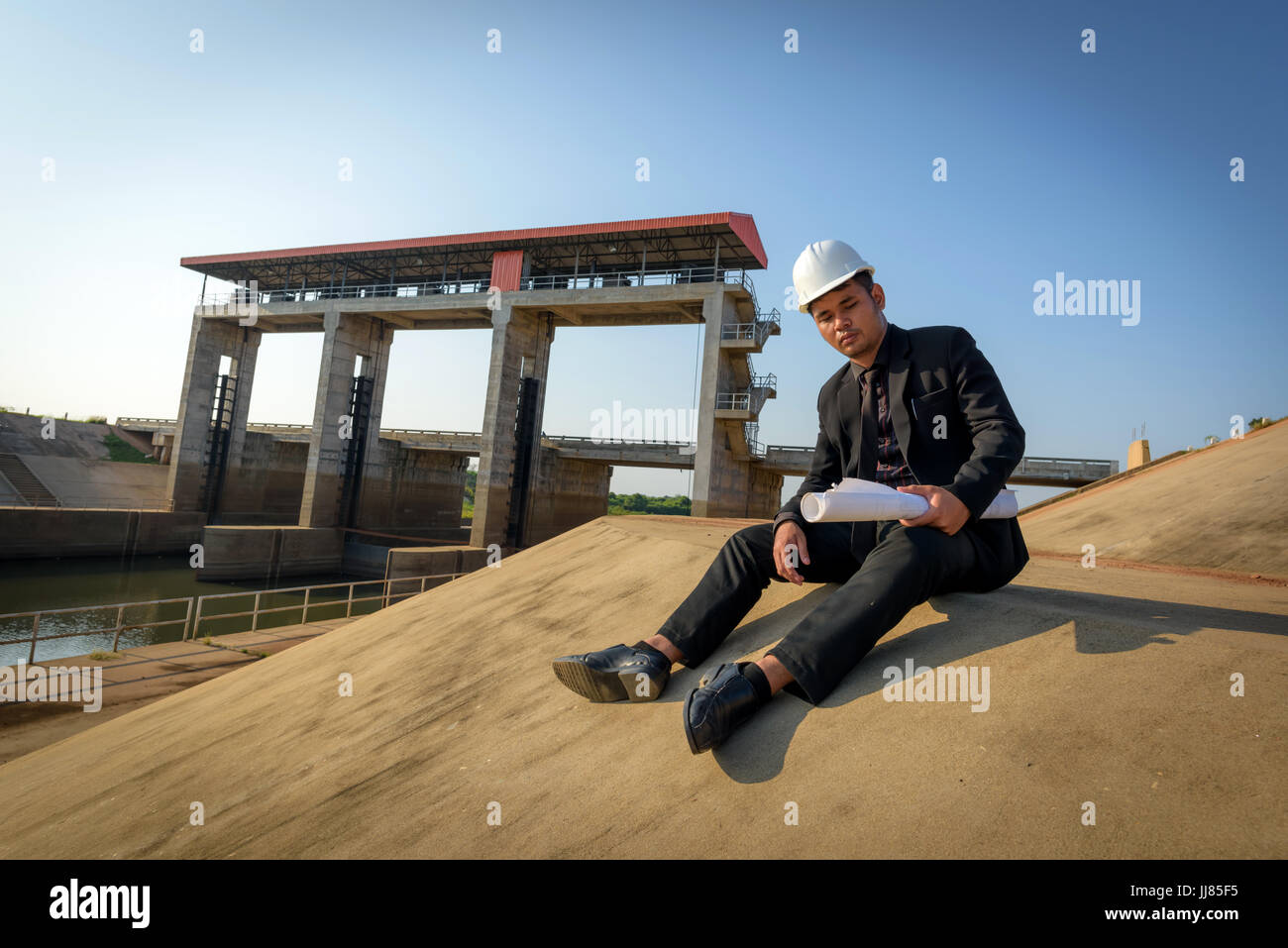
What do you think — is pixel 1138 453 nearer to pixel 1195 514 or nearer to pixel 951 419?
pixel 1195 514

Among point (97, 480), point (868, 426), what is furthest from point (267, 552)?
point (868, 426)

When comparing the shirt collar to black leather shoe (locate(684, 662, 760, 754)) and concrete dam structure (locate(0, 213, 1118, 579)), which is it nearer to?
black leather shoe (locate(684, 662, 760, 754))

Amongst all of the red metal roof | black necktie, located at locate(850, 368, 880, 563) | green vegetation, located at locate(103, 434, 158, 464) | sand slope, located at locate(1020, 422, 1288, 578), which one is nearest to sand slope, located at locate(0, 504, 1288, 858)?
black necktie, located at locate(850, 368, 880, 563)

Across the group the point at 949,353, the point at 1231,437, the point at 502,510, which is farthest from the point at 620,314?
the point at 949,353

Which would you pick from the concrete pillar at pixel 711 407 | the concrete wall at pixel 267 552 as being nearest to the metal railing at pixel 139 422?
the concrete wall at pixel 267 552

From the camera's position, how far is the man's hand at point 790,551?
8.16 feet

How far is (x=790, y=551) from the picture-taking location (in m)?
2.51

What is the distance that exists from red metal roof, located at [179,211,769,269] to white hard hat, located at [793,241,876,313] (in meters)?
21.5

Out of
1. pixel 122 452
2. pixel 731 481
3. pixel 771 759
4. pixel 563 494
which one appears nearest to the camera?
pixel 771 759

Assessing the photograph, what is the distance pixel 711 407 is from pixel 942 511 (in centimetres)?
1929

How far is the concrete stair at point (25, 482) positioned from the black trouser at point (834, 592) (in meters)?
41.9

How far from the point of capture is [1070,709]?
5.58ft
